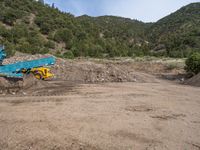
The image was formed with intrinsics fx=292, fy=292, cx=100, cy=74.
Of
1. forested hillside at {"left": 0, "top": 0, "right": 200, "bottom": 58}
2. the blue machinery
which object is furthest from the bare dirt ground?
forested hillside at {"left": 0, "top": 0, "right": 200, "bottom": 58}

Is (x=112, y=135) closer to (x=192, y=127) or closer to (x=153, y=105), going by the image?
(x=192, y=127)

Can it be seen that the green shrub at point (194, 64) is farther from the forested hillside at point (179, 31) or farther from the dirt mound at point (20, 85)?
the forested hillside at point (179, 31)

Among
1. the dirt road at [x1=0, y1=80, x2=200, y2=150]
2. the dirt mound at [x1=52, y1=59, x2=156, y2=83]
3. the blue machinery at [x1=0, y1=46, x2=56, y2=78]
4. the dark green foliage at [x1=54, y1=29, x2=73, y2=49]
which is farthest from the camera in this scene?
the dark green foliage at [x1=54, y1=29, x2=73, y2=49]

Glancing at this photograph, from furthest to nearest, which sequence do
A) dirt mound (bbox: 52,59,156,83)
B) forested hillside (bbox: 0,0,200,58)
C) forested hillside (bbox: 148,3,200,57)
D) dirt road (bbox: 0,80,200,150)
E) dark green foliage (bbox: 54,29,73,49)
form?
forested hillside (bbox: 148,3,200,57), dark green foliage (bbox: 54,29,73,49), forested hillside (bbox: 0,0,200,58), dirt mound (bbox: 52,59,156,83), dirt road (bbox: 0,80,200,150)

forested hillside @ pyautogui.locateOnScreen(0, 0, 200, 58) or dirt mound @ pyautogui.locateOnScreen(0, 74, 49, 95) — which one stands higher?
forested hillside @ pyautogui.locateOnScreen(0, 0, 200, 58)

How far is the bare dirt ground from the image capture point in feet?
17.9

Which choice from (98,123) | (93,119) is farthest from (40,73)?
(98,123)

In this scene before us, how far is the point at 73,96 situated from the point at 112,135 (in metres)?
3.92

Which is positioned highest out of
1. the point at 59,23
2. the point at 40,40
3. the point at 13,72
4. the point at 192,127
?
the point at 59,23

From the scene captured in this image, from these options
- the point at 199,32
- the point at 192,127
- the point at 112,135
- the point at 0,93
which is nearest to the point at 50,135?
the point at 112,135

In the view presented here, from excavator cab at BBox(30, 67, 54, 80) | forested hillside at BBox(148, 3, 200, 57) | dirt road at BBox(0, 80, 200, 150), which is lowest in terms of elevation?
dirt road at BBox(0, 80, 200, 150)

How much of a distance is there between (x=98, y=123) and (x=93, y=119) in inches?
12.0

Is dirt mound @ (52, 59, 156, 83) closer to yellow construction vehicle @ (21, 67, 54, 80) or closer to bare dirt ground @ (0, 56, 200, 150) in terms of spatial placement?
yellow construction vehicle @ (21, 67, 54, 80)

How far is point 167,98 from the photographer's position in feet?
33.3
